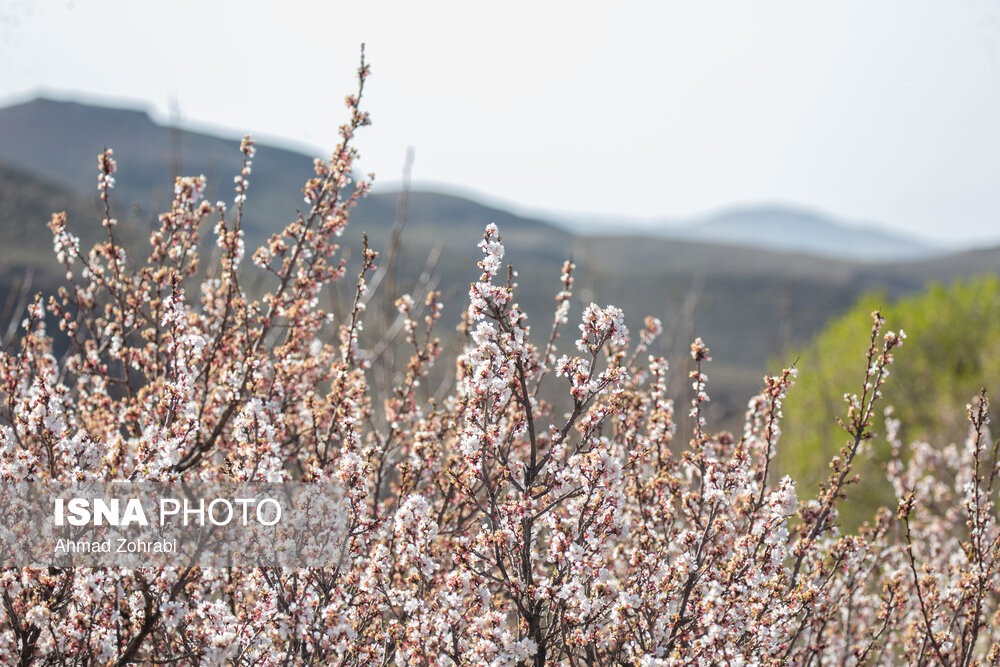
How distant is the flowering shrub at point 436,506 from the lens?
11.2 feet

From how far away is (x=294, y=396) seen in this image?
470 cm

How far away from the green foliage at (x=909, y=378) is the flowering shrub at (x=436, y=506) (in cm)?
1446

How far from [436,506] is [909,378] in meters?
18.9

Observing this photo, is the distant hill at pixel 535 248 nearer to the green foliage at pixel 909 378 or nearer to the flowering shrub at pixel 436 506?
the green foliage at pixel 909 378

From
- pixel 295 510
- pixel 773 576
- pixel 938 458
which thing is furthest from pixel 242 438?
pixel 938 458

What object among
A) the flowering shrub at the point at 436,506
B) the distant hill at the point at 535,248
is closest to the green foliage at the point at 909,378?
the flowering shrub at the point at 436,506

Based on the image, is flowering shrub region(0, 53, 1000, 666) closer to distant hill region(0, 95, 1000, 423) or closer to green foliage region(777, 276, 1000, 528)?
green foliage region(777, 276, 1000, 528)

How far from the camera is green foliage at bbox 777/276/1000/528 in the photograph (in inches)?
720

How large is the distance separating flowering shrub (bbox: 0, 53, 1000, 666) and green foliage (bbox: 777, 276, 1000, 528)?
47.5 ft

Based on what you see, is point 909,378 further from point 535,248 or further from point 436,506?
point 535,248

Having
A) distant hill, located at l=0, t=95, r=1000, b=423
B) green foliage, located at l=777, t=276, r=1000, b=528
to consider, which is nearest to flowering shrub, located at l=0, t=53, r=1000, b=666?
green foliage, located at l=777, t=276, r=1000, b=528

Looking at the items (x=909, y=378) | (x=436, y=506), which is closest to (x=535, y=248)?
(x=909, y=378)

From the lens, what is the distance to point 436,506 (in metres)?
4.84

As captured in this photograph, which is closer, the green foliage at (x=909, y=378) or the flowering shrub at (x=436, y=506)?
the flowering shrub at (x=436, y=506)
